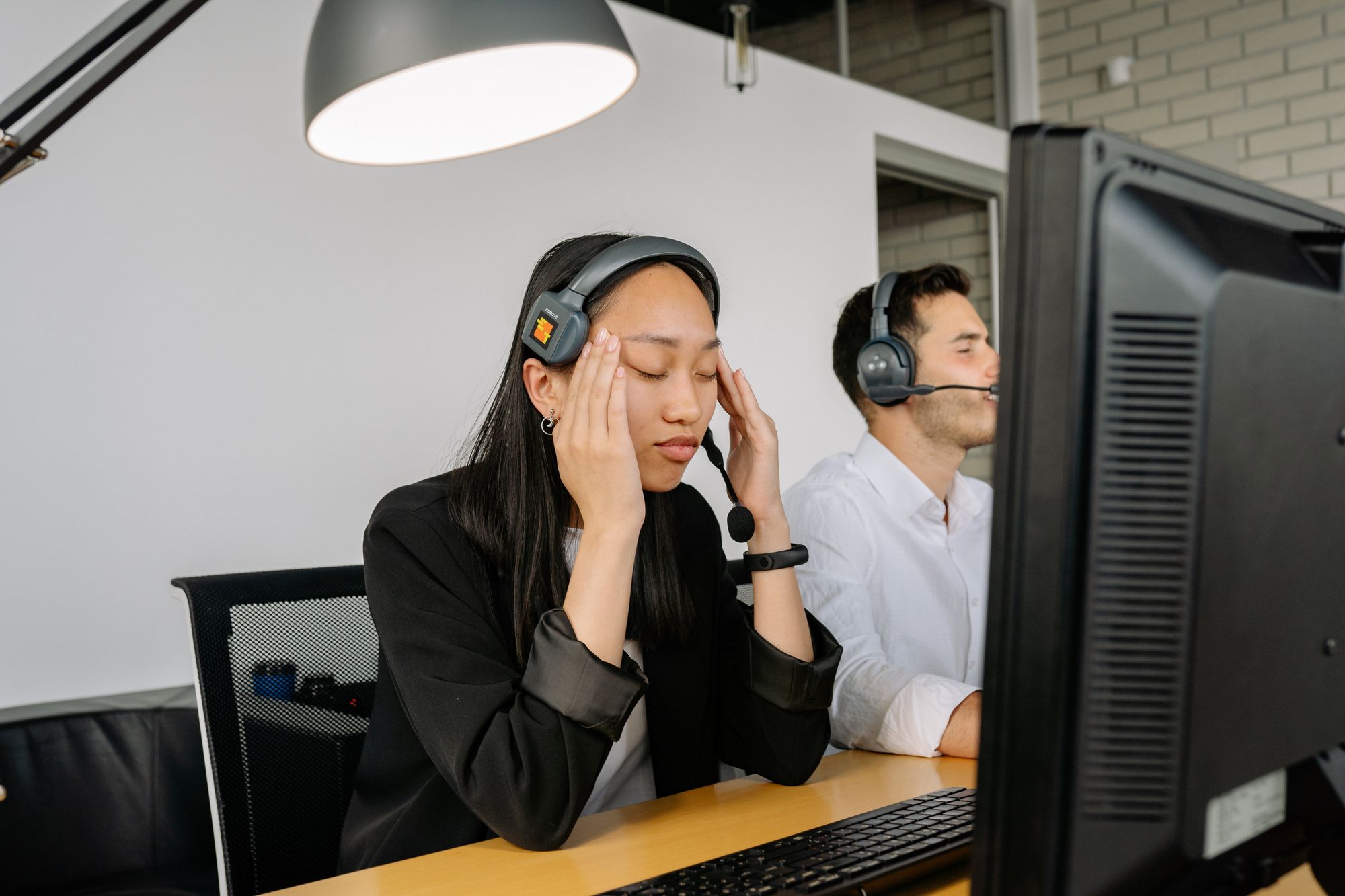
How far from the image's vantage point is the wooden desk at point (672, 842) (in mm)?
888

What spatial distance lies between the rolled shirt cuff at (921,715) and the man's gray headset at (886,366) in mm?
657

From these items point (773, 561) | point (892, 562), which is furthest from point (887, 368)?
point (773, 561)

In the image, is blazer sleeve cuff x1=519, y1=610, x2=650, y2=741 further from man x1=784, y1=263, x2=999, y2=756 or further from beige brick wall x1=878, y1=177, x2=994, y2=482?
beige brick wall x1=878, y1=177, x2=994, y2=482

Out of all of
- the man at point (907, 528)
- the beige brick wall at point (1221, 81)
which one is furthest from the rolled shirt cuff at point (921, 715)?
the beige brick wall at point (1221, 81)

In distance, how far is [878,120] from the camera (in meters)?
3.94

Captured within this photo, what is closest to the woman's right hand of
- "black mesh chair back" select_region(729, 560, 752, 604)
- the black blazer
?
the black blazer

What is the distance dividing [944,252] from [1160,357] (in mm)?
4180

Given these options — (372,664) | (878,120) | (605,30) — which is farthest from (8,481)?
(878,120)

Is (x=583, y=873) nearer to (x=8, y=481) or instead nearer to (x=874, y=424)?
(x=874, y=424)

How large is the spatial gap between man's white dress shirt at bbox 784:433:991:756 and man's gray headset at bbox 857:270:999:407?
87mm

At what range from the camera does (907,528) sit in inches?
70.7

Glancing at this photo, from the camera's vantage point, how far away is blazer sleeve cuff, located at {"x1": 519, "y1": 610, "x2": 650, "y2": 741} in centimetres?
99

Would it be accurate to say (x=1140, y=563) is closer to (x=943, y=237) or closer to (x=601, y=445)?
(x=601, y=445)

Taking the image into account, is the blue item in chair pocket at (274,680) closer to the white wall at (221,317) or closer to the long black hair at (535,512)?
the long black hair at (535,512)
